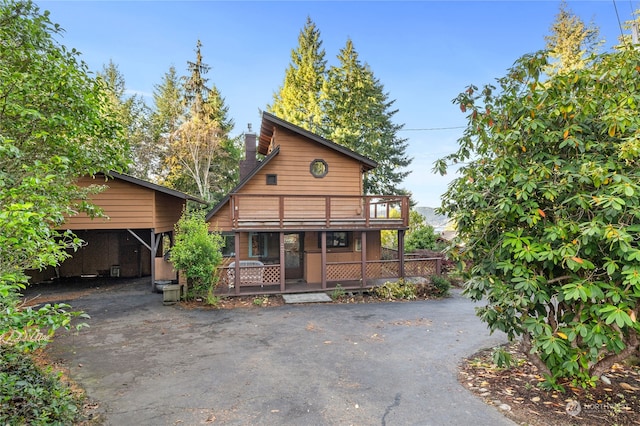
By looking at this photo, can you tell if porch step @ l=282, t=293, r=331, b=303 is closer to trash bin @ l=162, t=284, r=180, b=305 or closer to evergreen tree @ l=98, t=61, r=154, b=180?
trash bin @ l=162, t=284, r=180, b=305

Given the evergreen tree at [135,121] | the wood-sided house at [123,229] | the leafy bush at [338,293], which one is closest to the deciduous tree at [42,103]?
the wood-sided house at [123,229]

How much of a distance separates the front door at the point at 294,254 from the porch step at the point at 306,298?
206 centimetres

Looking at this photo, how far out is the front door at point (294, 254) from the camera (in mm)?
12562

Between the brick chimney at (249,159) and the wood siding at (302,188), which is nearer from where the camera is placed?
Answer: the wood siding at (302,188)

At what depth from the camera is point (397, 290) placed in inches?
415

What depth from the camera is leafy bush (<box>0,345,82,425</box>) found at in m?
2.98

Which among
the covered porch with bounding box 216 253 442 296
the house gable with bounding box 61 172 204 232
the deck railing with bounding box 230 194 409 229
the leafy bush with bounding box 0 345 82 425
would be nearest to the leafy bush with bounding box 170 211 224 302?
the covered porch with bounding box 216 253 442 296

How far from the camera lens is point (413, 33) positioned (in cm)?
1535

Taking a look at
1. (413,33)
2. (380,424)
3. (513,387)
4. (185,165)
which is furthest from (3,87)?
(185,165)

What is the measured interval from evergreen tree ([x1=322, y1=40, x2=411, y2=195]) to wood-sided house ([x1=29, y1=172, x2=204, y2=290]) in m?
13.4

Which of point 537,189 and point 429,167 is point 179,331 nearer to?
point 429,167

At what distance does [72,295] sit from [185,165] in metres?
15.6

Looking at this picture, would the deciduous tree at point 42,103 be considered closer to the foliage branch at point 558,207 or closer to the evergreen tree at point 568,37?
the foliage branch at point 558,207

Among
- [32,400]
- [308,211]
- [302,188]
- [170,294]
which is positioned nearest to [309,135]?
[302,188]
